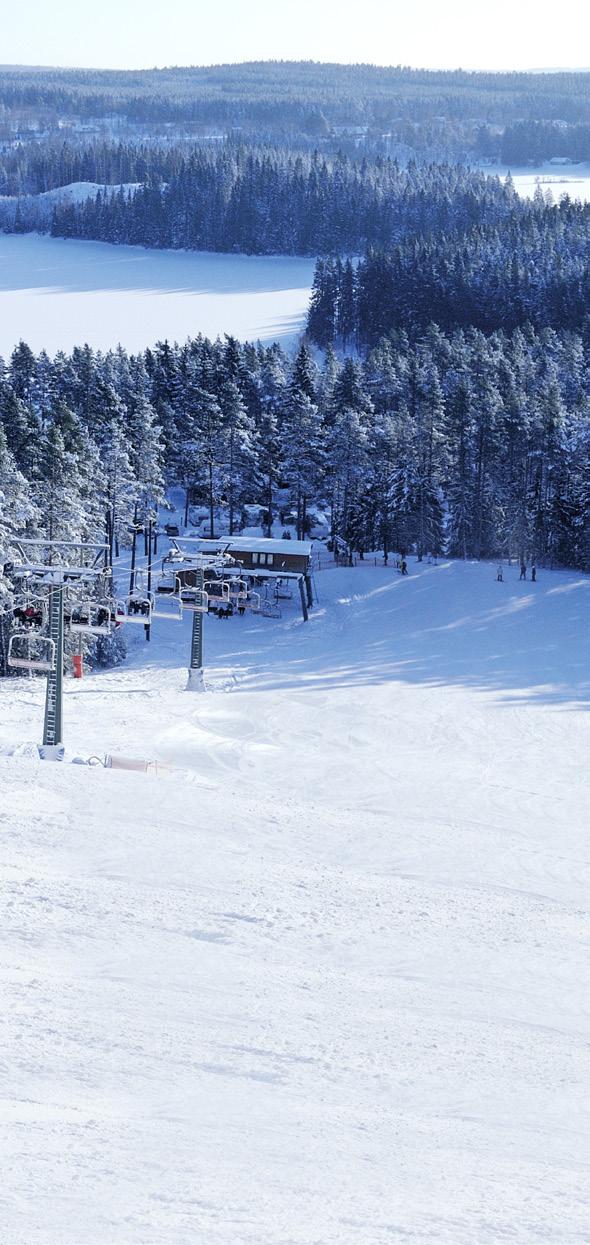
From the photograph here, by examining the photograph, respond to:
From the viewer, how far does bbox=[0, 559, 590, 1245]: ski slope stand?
15.8 m

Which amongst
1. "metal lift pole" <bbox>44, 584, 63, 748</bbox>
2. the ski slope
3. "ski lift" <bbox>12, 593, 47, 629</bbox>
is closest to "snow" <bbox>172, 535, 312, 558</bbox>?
the ski slope

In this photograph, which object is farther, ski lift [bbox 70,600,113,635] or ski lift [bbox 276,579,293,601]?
ski lift [bbox 276,579,293,601]

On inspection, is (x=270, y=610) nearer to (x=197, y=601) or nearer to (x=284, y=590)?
(x=284, y=590)

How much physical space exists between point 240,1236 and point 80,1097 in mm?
3818

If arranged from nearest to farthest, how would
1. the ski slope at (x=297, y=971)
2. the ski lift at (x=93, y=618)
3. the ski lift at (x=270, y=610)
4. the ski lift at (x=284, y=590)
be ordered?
the ski slope at (x=297, y=971), the ski lift at (x=93, y=618), the ski lift at (x=270, y=610), the ski lift at (x=284, y=590)

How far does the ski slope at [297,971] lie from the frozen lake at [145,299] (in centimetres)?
9058

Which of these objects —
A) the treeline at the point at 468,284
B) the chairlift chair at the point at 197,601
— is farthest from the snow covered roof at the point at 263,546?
the treeline at the point at 468,284

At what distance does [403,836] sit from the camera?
3294 centimetres

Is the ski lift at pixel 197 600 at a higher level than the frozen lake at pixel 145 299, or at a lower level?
lower

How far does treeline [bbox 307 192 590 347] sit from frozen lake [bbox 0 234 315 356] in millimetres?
6348

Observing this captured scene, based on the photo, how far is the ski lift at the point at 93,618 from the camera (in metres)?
39.8

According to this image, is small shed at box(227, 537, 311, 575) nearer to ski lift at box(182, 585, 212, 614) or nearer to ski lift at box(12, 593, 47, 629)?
ski lift at box(182, 585, 212, 614)

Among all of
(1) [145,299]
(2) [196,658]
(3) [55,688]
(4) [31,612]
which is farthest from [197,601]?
(1) [145,299]

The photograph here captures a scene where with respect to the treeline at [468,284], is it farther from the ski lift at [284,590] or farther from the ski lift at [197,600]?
the ski lift at [197,600]
